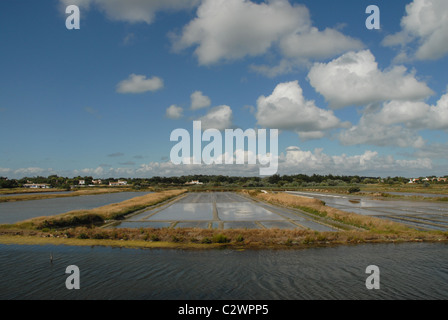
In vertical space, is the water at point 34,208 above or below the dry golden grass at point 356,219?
below

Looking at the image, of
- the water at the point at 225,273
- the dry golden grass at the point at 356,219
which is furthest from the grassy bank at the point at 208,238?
the dry golden grass at the point at 356,219

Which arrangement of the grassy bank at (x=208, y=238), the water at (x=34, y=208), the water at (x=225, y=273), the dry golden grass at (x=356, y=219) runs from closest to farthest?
the water at (x=225, y=273), the grassy bank at (x=208, y=238), the dry golden grass at (x=356, y=219), the water at (x=34, y=208)

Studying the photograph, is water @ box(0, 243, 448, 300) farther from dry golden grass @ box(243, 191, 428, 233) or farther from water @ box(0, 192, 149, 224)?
water @ box(0, 192, 149, 224)

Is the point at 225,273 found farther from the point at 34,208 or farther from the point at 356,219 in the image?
the point at 34,208

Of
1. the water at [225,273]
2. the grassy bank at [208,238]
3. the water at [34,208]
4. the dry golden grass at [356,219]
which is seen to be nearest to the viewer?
the water at [225,273]

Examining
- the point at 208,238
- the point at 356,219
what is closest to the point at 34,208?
the point at 208,238

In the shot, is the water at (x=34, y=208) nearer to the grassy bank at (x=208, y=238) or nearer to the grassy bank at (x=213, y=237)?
the grassy bank at (x=213, y=237)

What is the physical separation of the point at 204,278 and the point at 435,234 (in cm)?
1987

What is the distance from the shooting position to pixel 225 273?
14336 millimetres

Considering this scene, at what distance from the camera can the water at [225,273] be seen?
39.7ft

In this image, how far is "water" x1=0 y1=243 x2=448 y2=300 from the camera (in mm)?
12102
